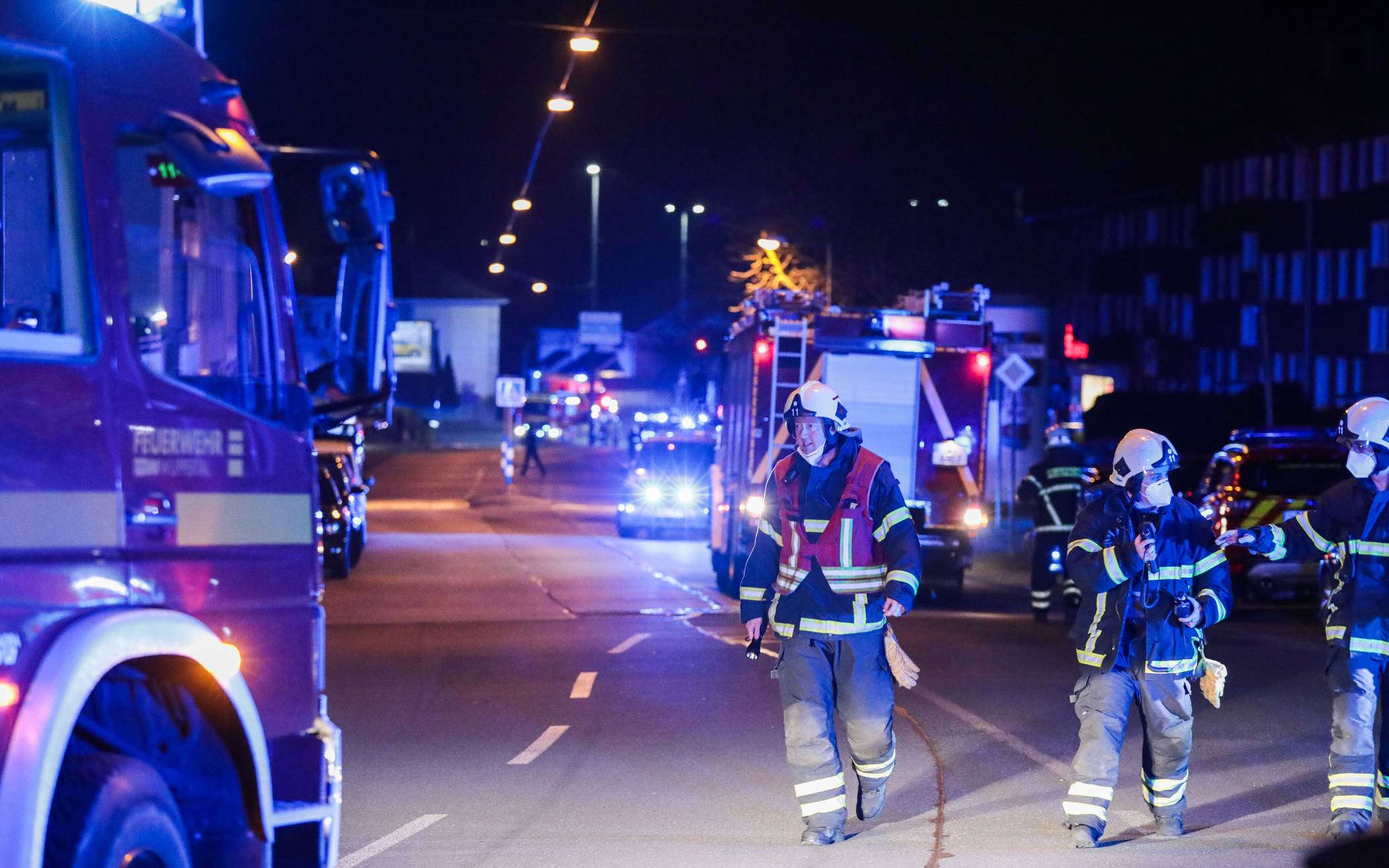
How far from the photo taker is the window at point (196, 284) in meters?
4.52

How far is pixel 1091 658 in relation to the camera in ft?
23.3

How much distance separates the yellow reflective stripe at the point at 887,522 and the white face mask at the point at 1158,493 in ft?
3.14

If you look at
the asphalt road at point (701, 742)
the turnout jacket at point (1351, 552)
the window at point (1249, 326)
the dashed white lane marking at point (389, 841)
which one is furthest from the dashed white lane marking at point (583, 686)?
the window at point (1249, 326)

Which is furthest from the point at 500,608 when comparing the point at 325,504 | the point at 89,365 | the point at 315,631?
the point at 89,365

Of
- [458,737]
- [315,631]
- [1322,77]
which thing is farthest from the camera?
[1322,77]

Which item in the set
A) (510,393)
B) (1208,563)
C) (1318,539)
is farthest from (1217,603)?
(510,393)

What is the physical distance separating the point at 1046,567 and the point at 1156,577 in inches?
357

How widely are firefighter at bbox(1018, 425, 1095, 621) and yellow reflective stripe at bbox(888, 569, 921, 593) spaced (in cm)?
842

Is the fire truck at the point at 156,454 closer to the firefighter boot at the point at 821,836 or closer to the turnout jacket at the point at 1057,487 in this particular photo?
the firefighter boot at the point at 821,836

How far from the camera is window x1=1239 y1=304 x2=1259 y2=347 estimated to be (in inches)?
2339

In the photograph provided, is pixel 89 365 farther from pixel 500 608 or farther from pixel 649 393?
pixel 649 393

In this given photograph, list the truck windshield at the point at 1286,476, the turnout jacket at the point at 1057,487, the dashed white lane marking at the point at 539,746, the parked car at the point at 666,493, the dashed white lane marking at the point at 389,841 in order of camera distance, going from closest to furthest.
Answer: the dashed white lane marking at the point at 389,841 < the dashed white lane marking at the point at 539,746 < the turnout jacket at the point at 1057,487 < the truck windshield at the point at 1286,476 < the parked car at the point at 666,493

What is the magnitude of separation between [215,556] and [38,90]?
132cm

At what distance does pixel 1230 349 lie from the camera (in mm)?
60750
